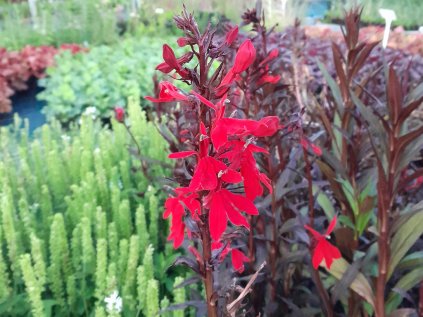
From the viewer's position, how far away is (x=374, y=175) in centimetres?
135

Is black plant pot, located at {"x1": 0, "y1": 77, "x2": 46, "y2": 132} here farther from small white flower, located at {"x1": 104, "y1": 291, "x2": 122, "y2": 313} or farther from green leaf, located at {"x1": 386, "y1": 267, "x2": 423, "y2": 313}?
green leaf, located at {"x1": 386, "y1": 267, "x2": 423, "y2": 313}

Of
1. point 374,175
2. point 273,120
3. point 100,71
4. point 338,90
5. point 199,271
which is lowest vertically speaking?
point 100,71

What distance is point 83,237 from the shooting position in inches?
58.1

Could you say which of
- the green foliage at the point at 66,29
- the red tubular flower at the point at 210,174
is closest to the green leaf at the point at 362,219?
the red tubular flower at the point at 210,174

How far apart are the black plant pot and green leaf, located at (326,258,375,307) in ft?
12.1

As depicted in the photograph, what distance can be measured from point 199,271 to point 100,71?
13.9 feet

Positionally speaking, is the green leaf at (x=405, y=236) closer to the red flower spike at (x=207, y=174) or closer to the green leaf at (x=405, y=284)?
the green leaf at (x=405, y=284)

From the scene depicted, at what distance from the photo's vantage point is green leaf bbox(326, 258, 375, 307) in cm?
117

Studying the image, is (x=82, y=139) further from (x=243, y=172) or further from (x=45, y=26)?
(x=45, y=26)

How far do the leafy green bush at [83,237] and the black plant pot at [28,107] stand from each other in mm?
2232

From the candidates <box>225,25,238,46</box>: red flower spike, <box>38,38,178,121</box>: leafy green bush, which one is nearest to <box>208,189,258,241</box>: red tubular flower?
<box>225,25,238,46</box>: red flower spike

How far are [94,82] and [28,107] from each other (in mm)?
1011

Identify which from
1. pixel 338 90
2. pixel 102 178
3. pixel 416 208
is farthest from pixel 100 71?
pixel 416 208

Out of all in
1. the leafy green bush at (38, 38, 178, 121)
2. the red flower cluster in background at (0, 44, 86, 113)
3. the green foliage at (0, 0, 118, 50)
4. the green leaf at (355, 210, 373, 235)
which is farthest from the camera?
the green foliage at (0, 0, 118, 50)
